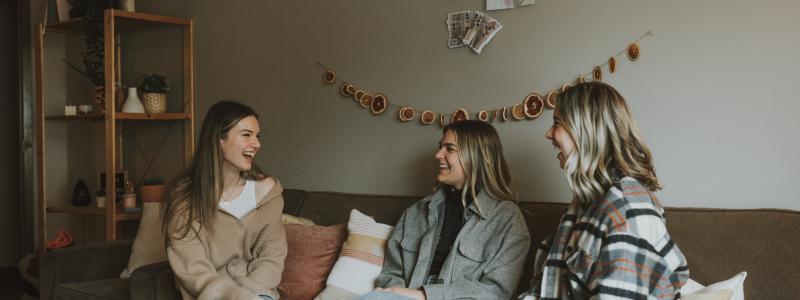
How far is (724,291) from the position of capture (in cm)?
194

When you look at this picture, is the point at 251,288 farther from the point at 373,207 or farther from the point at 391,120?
the point at 391,120

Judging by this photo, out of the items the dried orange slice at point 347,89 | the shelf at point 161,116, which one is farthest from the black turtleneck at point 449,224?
the shelf at point 161,116

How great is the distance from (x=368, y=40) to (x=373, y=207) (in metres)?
0.79

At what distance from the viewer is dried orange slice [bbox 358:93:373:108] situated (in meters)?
3.38

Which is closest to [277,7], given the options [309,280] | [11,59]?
[309,280]

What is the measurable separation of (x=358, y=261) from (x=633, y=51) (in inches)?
47.7

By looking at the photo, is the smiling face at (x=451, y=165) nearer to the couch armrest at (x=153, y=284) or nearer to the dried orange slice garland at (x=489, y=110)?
the dried orange slice garland at (x=489, y=110)

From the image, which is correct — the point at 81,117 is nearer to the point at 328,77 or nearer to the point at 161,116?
the point at 161,116

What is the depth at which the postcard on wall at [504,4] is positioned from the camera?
113 inches

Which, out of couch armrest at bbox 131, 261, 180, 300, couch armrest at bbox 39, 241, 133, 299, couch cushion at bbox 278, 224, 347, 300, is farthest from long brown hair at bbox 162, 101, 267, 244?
couch armrest at bbox 39, 241, 133, 299

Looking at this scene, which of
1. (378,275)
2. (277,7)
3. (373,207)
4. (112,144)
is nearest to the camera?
(378,275)

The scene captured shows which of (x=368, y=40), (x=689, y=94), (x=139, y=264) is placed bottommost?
(x=139, y=264)

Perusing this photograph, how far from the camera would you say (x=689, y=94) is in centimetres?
250

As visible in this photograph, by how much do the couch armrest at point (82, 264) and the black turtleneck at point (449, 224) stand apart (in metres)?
1.67
